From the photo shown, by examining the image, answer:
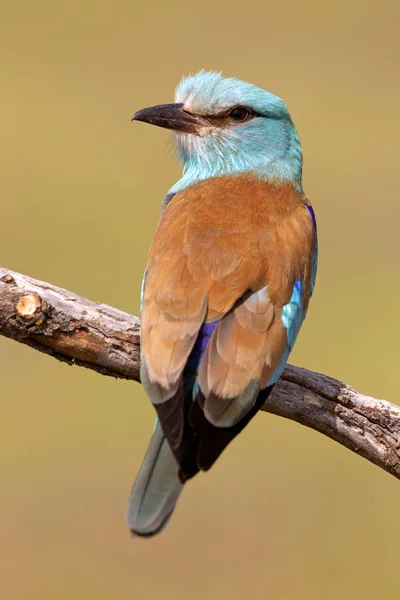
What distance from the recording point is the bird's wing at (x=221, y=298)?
167 inches

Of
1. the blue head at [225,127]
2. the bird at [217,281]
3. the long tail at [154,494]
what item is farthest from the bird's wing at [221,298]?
the blue head at [225,127]

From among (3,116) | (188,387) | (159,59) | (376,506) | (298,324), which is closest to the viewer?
(188,387)

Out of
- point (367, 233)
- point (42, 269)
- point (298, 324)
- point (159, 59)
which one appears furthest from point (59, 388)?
point (159, 59)

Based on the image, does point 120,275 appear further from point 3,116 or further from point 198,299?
point 198,299

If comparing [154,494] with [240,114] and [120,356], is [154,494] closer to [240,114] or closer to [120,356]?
[120,356]

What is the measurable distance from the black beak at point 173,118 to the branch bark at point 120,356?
1400 mm

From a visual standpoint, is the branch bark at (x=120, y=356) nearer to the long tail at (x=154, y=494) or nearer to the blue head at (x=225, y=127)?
the long tail at (x=154, y=494)

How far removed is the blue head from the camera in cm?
582

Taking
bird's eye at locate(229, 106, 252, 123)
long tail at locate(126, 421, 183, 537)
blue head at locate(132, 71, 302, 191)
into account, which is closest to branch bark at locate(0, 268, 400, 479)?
long tail at locate(126, 421, 183, 537)

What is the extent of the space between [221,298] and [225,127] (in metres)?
1.60

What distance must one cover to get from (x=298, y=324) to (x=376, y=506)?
454 cm

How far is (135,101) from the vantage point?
57.2 feet

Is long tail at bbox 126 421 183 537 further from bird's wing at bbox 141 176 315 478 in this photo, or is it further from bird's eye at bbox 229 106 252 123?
bird's eye at bbox 229 106 252 123

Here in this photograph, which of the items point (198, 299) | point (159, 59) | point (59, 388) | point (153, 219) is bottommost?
point (198, 299)
